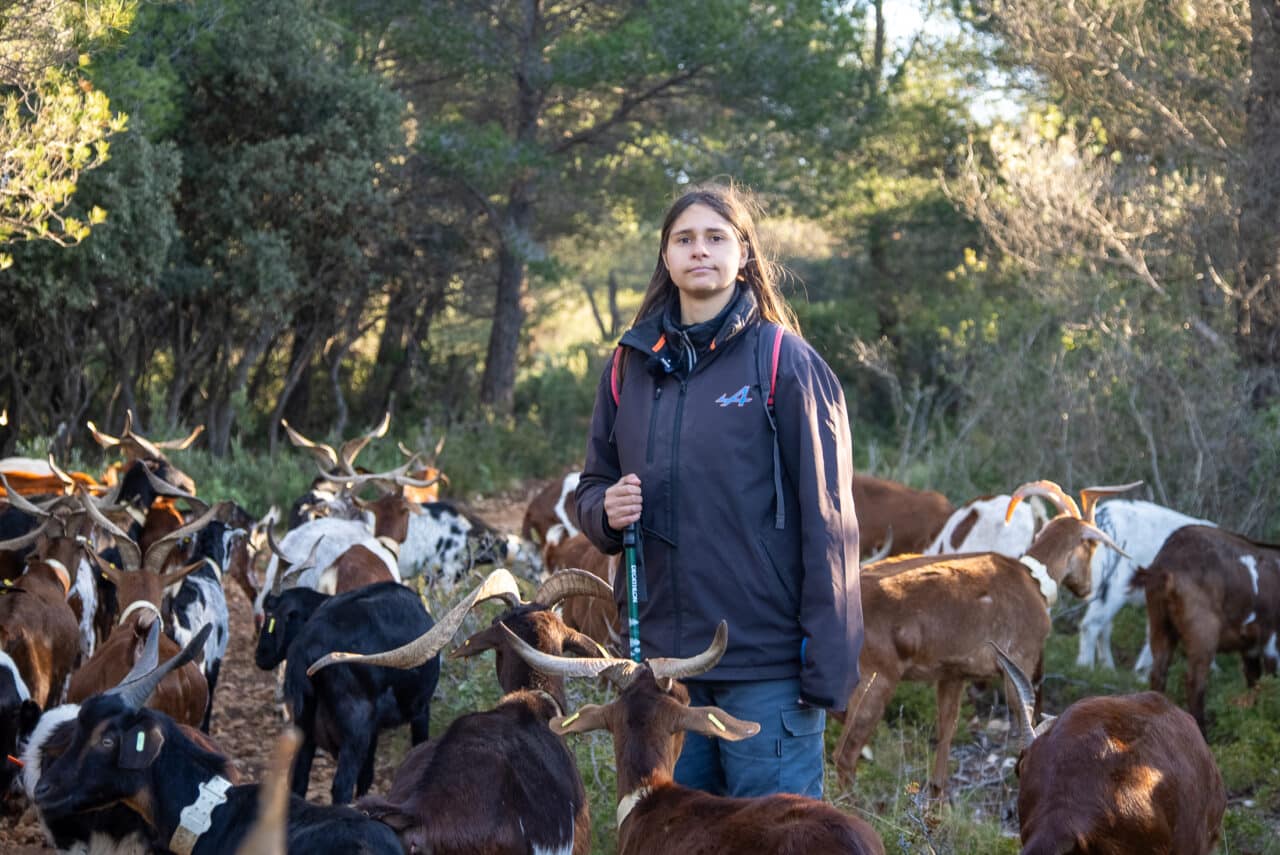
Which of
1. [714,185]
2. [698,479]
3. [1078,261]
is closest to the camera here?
[698,479]

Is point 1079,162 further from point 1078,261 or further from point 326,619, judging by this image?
point 326,619

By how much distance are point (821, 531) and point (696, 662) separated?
0.51 metres

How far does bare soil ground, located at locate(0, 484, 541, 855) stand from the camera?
6.30 metres

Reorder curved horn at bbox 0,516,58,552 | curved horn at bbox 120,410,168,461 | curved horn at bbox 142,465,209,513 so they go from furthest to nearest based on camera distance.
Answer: curved horn at bbox 120,410,168,461, curved horn at bbox 142,465,209,513, curved horn at bbox 0,516,58,552

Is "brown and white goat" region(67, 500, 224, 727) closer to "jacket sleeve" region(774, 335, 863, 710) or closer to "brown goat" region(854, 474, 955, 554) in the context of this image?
"jacket sleeve" region(774, 335, 863, 710)

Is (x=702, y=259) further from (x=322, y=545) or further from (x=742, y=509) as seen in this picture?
(x=322, y=545)

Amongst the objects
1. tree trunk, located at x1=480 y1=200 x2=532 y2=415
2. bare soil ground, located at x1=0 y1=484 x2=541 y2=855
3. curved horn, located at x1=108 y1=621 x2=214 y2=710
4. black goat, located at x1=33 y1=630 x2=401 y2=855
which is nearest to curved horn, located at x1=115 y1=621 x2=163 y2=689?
curved horn, located at x1=108 y1=621 x2=214 y2=710

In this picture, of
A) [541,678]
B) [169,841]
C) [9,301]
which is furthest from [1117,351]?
[9,301]

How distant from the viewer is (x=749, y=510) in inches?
148

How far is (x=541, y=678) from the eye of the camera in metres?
4.98

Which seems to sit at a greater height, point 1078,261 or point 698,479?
point 1078,261

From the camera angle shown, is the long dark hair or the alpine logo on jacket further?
the long dark hair

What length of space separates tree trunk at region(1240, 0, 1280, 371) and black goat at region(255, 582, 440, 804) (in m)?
8.01

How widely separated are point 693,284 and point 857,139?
14.8 metres
